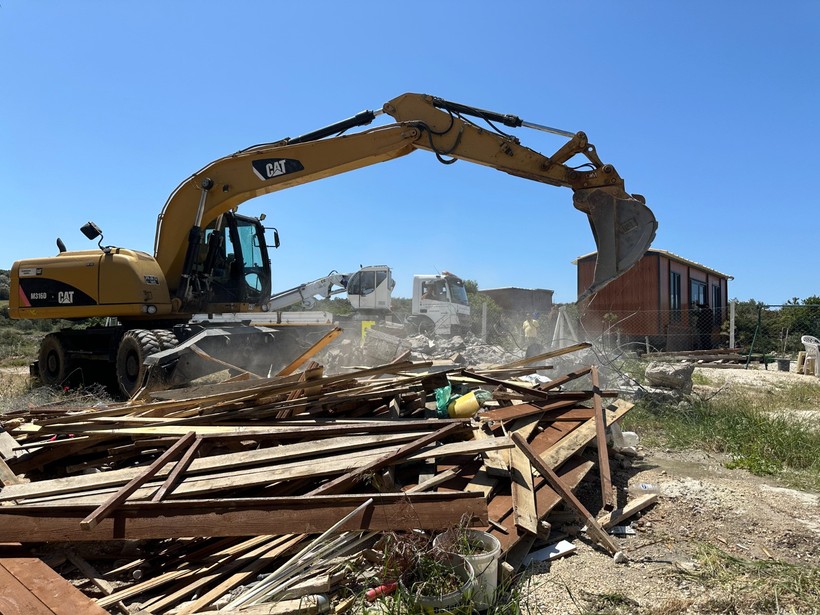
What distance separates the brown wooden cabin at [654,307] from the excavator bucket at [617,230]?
10675 millimetres

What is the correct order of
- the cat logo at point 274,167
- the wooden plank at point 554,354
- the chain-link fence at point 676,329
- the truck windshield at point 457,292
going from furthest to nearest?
the truck windshield at point 457,292 → the chain-link fence at point 676,329 → the cat logo at point 274,167 → the wooden plank at point 554,354

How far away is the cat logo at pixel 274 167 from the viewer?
8.69 metres

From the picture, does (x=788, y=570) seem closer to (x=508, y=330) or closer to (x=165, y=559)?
(x=165, y=559)

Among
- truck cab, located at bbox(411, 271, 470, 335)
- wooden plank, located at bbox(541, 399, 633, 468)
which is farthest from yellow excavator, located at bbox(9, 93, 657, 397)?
truck cab, located at bbox(411, 271, 470, 335)

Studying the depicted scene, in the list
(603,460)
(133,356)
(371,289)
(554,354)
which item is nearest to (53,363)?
(133,356)

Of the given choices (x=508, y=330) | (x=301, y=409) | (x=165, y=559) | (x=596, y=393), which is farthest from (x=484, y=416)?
(x=508, y=330)

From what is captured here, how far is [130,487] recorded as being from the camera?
11.2 ft

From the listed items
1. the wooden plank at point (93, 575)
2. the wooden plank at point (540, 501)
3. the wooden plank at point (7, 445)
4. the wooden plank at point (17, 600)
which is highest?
the wooden plank at point (7, 445)

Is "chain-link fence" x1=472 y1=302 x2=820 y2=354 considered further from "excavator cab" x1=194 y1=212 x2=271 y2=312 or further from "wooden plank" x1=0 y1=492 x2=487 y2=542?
"wooden plank" x1=0 y1=492 x2=487 y2=542

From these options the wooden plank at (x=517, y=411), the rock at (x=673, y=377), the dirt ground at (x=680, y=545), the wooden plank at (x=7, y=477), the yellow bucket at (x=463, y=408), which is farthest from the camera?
the rock at (x=673, y=377)

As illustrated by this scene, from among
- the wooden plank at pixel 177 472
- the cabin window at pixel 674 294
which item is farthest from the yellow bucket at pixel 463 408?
the cabin window at pixel 674 294

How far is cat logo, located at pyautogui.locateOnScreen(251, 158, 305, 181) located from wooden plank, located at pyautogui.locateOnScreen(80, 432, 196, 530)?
5472 mm

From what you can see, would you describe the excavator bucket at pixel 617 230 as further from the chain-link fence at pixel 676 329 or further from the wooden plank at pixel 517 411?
the chain-link fence at pixel 676 329

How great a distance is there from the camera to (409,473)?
4098mm
